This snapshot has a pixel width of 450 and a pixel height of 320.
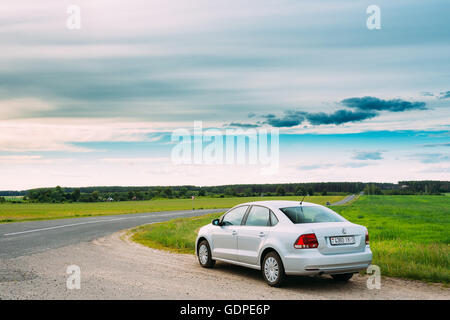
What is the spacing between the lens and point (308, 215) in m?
9.34

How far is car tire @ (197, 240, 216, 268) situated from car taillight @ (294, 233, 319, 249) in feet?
10.9

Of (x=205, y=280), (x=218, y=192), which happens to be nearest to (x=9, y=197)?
(x=218, y=192)

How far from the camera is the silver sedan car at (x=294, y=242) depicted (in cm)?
849

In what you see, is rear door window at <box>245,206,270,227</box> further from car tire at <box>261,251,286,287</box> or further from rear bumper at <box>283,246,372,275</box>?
rear bumper at <box>283,246,372,275</box>

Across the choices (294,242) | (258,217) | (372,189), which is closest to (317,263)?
(294,242)

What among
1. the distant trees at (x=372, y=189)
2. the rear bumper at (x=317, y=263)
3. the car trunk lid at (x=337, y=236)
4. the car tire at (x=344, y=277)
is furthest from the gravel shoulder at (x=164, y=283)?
the distant trees at (x=372, y=189)

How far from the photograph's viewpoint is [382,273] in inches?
401

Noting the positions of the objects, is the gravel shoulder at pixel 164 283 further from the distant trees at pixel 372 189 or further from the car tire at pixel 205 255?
the distant trees at pixel 372 189

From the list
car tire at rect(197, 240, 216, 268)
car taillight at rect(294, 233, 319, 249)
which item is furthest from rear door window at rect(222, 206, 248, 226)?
car taillight at rect(294, 233, 319, 249)

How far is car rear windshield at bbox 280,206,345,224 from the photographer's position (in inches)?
361

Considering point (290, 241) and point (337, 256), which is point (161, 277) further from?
point (337, 256)

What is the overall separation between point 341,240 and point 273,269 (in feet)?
4.41

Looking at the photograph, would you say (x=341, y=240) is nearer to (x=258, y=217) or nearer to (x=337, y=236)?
(x=337, y=236)

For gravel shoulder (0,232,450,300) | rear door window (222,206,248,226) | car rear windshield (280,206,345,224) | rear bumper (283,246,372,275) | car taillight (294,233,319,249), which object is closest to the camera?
gravel shoulder (0,232,450,300)
